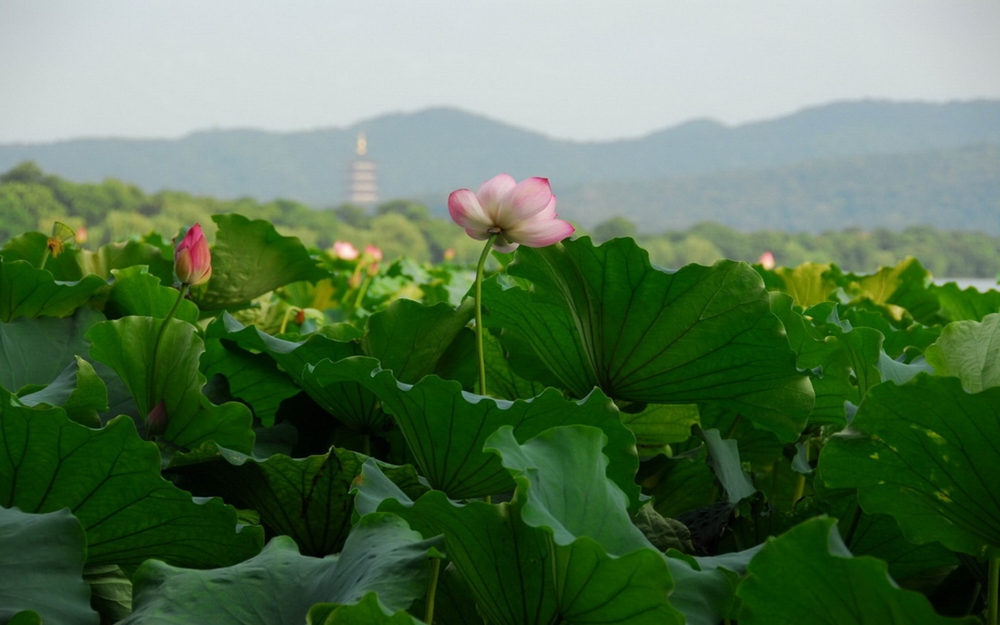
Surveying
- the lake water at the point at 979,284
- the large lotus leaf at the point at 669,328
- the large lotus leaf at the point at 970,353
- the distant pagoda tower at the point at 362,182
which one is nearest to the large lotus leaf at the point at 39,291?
the large lotus leaf at the point at 669,328

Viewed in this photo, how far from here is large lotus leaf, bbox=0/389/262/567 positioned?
1.18ft

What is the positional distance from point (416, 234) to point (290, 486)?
725 inches

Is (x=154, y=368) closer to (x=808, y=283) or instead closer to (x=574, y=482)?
(x=574, y=482)

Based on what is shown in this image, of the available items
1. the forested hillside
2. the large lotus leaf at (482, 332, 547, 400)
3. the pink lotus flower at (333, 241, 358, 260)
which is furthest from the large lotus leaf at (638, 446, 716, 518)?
the forested hillside

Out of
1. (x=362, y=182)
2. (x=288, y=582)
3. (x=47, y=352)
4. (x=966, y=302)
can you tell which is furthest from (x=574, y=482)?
(x=362, y=182)

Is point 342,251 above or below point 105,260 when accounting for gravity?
below

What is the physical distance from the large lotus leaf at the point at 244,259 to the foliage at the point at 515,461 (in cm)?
15

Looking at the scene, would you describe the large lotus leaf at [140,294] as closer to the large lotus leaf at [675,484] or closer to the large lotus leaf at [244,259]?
the large lotus leaf at [244,259]

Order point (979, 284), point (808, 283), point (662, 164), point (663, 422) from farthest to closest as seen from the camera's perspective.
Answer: point (662, 164)
point (979, 284)
point (808, 283)
point (663, 422)

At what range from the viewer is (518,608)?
0.33 metres

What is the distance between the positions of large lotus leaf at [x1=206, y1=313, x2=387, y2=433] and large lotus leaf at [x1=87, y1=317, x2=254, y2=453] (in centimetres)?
5

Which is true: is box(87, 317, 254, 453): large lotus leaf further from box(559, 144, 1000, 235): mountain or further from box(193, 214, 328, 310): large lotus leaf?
box(559, 144, 1000, 235): mountain

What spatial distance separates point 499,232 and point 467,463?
14cm

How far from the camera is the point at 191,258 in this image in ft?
1.88
